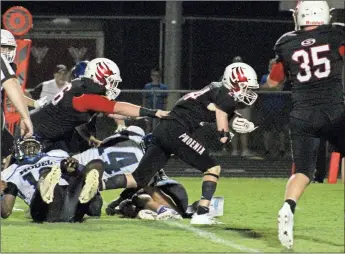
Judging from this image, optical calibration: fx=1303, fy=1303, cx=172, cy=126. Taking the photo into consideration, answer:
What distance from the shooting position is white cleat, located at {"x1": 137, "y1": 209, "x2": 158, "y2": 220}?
39.0 feet

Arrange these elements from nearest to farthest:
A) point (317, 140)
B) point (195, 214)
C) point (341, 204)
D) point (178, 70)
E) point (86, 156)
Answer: point (317, 140)
point (195, 214)
point (86, 156)
point (341, 204)
point (178, 70)

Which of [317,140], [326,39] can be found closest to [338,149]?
[317,140]

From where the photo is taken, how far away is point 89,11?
26.2m

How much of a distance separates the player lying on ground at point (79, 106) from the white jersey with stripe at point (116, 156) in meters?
0.24

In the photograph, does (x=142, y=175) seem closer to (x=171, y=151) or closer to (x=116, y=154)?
(x=171, y=151)

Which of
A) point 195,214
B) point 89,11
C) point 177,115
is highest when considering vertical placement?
point 89,11

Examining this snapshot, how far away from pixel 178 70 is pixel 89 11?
20.8ft

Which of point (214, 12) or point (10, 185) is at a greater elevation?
point (214, 12)

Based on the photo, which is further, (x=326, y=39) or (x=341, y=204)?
(x=341, y=204)

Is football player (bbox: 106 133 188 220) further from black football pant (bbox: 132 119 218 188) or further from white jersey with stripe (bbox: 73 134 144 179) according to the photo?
black football pant (bbox: 132 119 218 188)

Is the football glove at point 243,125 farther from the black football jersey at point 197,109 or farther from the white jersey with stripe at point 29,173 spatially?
the white jersey with stripe at point 29,173

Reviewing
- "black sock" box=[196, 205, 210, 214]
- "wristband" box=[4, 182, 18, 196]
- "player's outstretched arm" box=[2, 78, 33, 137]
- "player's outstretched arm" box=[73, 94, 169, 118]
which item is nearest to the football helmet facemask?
"wristband" box=[4, 182, 18, 196]

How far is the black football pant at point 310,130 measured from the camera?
383 inches

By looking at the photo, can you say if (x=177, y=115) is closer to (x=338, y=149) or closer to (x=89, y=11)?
(x=338, y=149)
